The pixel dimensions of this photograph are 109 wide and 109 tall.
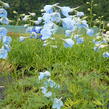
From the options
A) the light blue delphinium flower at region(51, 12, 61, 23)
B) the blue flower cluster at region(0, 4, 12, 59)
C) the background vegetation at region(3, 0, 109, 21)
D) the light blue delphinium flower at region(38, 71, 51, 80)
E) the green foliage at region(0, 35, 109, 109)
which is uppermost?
the light blue delphinium flower at region(51, 12, 61, 23)

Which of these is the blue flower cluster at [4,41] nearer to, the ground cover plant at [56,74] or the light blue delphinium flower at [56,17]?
the ground cover plant at [56,74]

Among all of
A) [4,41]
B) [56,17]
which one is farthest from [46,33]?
[4,41]

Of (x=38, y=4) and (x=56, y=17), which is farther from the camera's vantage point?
(x=38, y=4)

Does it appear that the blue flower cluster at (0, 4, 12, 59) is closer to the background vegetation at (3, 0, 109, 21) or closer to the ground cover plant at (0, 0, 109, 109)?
the ground cover plant at (0, 0, 109, 109)

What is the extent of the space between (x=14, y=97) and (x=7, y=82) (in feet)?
1.59

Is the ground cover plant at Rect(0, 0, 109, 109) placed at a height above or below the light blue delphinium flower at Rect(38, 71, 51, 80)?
below

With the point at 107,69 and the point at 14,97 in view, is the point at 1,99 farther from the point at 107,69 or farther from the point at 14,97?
the point at 107,69

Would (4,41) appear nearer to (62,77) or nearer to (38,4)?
(62,77)

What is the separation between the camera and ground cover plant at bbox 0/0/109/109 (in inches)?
105

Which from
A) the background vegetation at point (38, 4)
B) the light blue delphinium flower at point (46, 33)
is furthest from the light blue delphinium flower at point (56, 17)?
the background vegetation at point (38, 4)

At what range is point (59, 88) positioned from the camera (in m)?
2.76

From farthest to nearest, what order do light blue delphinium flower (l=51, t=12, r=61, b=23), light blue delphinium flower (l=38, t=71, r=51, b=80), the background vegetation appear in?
the background vegetation, light blue delphinium flower (l=51, t=12, r=61, b=23), light blue delphinium flower (l=38, t=71, r=51, b=80)

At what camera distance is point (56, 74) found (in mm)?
3469

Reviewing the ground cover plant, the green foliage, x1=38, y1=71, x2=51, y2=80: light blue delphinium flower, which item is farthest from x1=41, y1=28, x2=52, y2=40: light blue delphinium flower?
x1=38, y1=71, x2=51, y2=80: light blue delphinium flower
